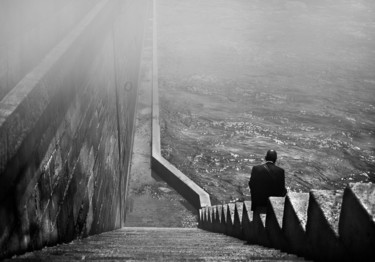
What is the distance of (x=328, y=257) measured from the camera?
1.87 meters

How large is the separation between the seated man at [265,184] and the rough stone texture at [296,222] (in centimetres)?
315

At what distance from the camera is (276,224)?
111 inches

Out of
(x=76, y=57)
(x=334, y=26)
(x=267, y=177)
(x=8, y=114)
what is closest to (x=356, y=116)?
(x=267, y=177)

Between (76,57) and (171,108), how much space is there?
13584 mm

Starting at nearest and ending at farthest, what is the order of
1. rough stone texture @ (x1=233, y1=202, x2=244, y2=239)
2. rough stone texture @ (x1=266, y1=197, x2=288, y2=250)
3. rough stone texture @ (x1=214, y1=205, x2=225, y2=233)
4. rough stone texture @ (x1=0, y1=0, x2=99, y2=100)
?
rough stone texture @ (x1=266, y1=197, x2=288, y2=250), rough stone texture @ (x1=0, y1=0, x2=99, y2=100), rough stone texture @ (x1=233, y1=202, x2=244, y2=239), rough stone texture @ (x1=214, y1=205, x2=225, y2=233)

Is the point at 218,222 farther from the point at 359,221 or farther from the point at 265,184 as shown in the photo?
the point at 359,221

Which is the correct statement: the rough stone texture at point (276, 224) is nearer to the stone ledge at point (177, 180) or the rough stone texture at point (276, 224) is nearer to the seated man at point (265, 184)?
the seated man at point (265, 184)

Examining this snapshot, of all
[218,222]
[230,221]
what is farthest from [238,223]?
[218,222]

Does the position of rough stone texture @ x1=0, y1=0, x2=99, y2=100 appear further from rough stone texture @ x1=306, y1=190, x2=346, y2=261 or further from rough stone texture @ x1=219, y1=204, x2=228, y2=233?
rough stone texture @ x1=219, y1=204, x2=228, y2=233

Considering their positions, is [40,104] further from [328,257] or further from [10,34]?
[328,257]

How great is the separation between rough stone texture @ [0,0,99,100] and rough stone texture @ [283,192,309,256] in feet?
7.29

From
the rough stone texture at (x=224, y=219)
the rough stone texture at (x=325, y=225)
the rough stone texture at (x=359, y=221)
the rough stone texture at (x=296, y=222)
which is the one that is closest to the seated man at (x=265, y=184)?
the rough stone texture at (x=224, y=219)

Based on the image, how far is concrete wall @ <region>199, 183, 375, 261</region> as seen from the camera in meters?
1.46

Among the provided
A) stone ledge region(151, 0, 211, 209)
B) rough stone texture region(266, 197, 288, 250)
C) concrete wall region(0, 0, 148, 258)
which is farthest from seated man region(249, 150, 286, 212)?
stone ledge region(151, 0, 211, 209)
